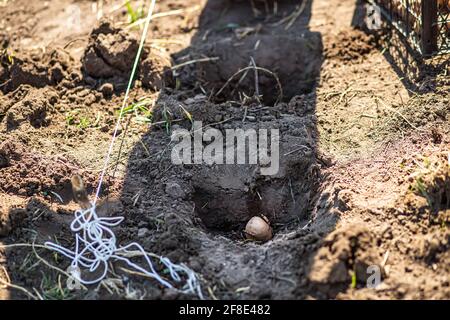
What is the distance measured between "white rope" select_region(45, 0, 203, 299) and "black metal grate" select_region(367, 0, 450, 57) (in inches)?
88.9

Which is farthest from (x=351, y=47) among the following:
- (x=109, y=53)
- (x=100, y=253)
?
(x=100, y=253)

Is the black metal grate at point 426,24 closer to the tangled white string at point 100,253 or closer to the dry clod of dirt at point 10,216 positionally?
the tangled white string at point 100,253

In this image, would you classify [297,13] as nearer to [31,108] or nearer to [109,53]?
[109,53]

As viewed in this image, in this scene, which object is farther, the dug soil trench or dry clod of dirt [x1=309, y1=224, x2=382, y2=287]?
the dug soil trench

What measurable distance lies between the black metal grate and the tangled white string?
88.9 inches

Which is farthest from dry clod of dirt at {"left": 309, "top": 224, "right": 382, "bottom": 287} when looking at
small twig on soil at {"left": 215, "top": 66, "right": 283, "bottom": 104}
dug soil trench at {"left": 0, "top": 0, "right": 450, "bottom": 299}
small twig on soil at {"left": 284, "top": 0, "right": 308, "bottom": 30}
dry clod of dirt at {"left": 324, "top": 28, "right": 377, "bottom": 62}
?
small twig on soil at {"left": 284, "top": 0, "right": 308, "bottom": 30}

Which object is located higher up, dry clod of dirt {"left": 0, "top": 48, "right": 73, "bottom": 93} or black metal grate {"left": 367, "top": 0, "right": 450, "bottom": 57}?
black metal grate {"left": 367, "top": 0, "right": 450, "bottom": 57}

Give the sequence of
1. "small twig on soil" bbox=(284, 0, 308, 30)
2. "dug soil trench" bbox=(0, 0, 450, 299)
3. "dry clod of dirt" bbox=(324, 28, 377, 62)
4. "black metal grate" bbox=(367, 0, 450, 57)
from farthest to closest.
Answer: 1. "small twig on soil" bbox=(284, 0, 308, 30)
2. "dry clod of dirt" bbox=(324, 28, 377, 62)
3. "black metal grate" bbox=(367, 0, 450, 57)
4. "dug soil trench" bbox=(0, 0, 450, 299)

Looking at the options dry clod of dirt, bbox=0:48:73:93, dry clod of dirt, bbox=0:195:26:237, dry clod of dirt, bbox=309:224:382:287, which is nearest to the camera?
dry clod of dirt, bbox=309:224:382:287

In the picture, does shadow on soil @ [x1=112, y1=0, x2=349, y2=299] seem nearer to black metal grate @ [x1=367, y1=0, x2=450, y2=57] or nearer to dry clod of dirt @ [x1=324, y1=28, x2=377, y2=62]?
dry clod of dirt @ [x1=324, y1=28, x2=377, y2=62]

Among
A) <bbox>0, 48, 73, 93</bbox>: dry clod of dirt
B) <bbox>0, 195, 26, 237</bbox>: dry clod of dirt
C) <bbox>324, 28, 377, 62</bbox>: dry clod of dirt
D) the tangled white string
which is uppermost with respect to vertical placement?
<bbox>0, 48, 73, 93</bbox>: dry clod of dirt

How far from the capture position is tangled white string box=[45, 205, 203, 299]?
10.7 feet

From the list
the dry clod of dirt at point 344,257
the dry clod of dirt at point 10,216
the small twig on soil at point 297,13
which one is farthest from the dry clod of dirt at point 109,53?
the dry clod of dirt at point 344,257

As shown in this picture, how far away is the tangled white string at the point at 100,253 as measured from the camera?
3.25 meters
